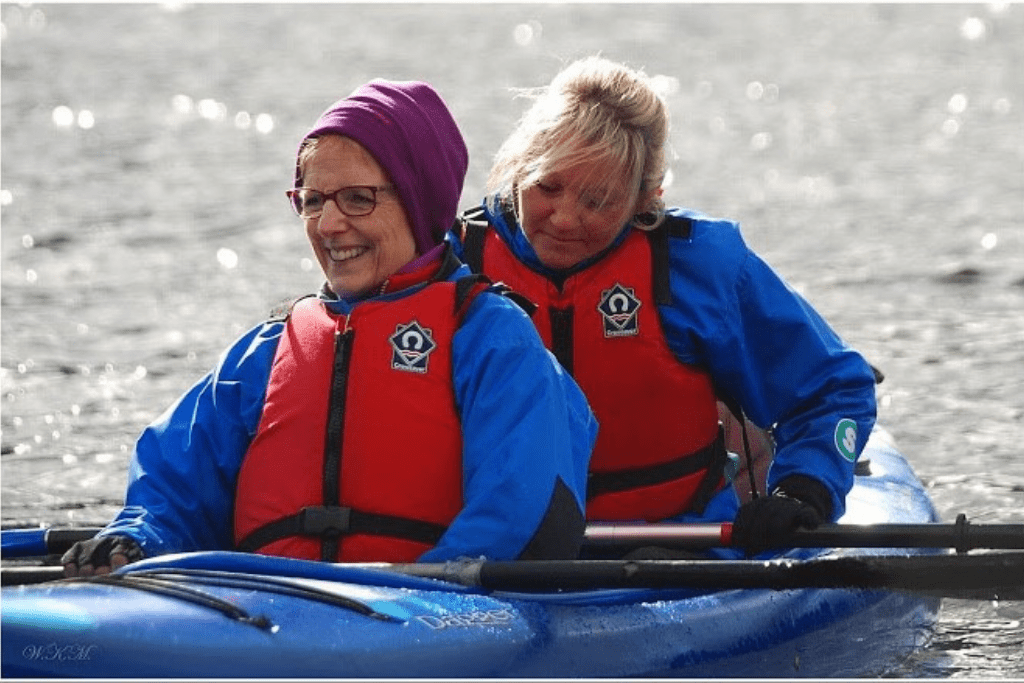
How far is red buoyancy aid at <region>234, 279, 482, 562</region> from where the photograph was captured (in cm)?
417

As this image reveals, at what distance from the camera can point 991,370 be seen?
342 inches

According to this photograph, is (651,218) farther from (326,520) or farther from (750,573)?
(326,520)

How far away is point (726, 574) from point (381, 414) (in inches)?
27.9

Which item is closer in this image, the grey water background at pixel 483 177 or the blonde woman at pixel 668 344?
the blonde woman at pixel 668 344

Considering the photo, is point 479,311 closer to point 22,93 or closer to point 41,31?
point 22,93

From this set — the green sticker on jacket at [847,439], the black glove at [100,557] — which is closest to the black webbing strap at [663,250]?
the green sticker on jacket at [847,439]

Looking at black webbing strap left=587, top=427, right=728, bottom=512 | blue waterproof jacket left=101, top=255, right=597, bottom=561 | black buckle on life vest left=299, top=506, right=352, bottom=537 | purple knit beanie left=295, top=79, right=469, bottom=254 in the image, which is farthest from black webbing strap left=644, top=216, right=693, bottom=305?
black buckle on life vest left=299, top=506, right=352, bottom=537

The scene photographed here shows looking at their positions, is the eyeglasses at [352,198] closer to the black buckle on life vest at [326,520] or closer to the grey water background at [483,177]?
the black buckle on life vest at [326,520]

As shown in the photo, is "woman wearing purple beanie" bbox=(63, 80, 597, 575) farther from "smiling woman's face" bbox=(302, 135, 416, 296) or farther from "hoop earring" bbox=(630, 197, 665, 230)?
"hoop earring" bbox=(630, 197, 665, 230)

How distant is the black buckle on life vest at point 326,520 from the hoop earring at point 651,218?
1076mm

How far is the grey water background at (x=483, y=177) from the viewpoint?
7.86 metres

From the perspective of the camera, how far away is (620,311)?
15.8ft

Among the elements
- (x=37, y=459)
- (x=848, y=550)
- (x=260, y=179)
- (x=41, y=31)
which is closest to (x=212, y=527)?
(x=848, y=550)

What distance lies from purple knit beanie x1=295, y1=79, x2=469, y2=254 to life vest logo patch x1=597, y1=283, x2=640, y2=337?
627 millimetres
